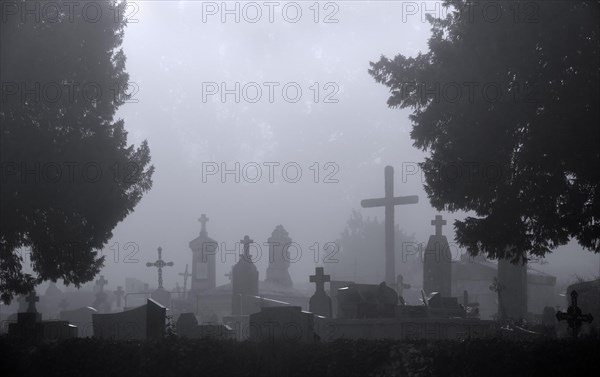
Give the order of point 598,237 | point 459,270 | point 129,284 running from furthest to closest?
1. point 129,284
2. point 459,270
3. point 598,237

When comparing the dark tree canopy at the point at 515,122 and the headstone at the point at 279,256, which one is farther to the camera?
the headstone at the point at 279,256

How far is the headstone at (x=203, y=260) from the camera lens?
39.1 m

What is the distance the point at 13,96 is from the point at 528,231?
9.73m

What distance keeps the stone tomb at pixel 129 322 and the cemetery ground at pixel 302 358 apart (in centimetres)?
276

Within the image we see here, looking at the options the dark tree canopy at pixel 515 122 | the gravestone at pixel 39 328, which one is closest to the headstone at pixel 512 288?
the dark tree canopy at pixel 515 122

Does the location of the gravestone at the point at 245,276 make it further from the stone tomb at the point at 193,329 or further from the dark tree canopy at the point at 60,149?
the dark tree canopy at the point at 60,149

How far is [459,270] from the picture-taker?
45.8m

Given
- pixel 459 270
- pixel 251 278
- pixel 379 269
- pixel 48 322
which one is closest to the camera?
pixel 48 322

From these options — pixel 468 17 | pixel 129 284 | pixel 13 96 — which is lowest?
pixel 129 284

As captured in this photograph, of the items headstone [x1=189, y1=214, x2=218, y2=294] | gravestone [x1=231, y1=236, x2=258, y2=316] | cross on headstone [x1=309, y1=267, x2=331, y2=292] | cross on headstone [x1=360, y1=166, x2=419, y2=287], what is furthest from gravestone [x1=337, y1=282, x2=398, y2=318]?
headstone [x1=189, y1=214, x2=218, y2=294]

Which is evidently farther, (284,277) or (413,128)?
(284,277)

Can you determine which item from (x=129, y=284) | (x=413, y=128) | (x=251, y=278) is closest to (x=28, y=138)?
(x=413, y=128)

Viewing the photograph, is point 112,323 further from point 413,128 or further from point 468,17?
point 468,17

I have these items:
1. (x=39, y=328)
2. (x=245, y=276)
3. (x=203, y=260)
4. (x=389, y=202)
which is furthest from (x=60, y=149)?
(x=203, y=260)
